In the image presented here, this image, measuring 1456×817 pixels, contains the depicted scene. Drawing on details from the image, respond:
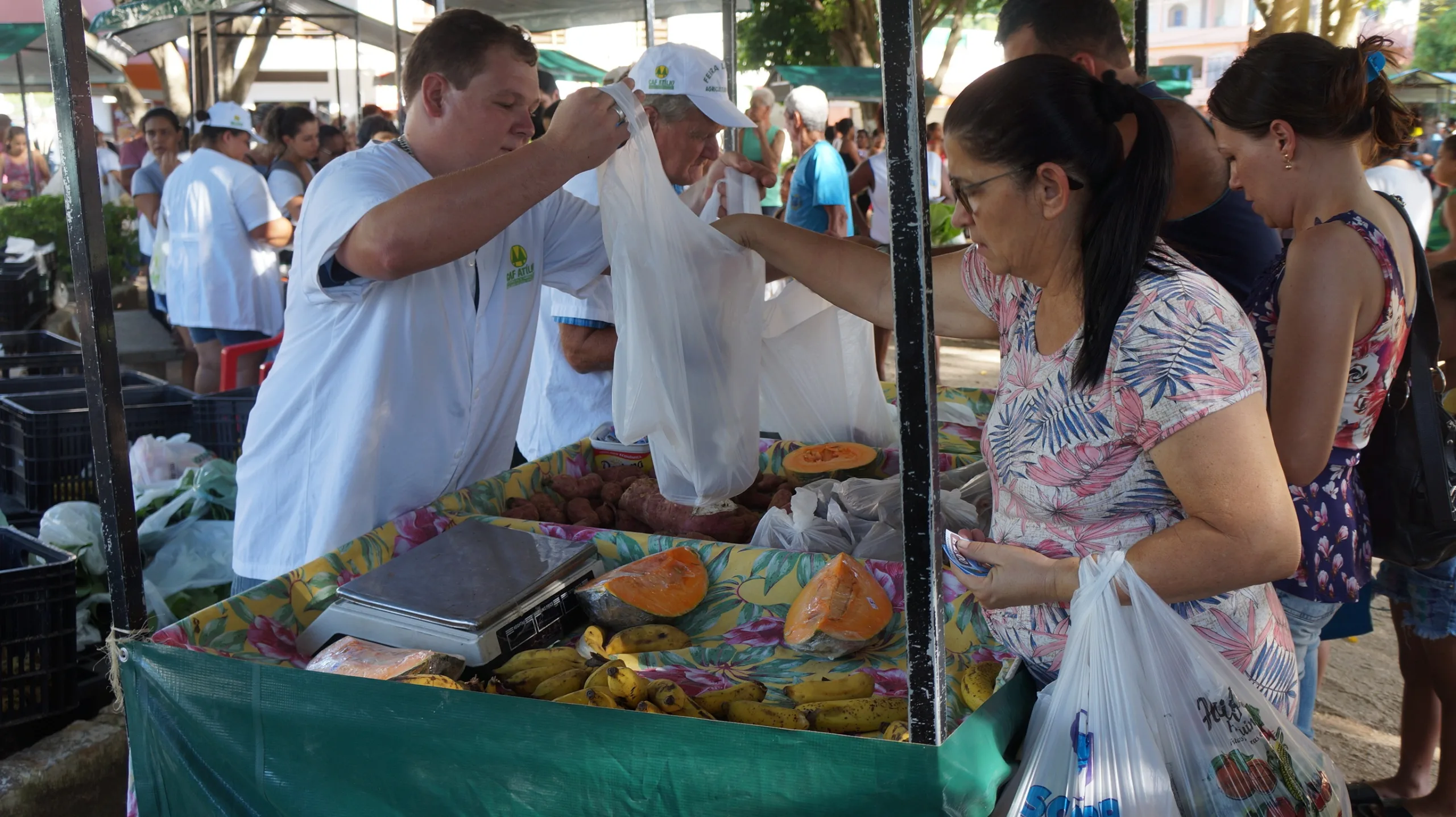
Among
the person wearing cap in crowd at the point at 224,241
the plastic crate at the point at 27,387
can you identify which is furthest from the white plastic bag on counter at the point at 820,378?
the person wearing cap in crowd at the point at 224,241

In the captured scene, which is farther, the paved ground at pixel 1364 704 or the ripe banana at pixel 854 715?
the paved ground at pixel 1364 704

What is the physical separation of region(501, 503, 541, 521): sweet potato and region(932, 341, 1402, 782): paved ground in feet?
7.85

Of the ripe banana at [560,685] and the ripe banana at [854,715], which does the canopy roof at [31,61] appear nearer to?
the ripe banana at [560,685]

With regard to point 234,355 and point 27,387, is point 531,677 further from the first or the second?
point 234,355

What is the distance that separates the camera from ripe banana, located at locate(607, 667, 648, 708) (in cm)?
Answer: 151

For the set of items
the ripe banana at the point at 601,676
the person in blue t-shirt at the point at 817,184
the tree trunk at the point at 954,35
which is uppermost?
the tree trunk at the point at 954,35

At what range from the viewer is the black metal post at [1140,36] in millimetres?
3510

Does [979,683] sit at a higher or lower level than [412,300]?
lower

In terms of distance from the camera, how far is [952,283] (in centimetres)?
195

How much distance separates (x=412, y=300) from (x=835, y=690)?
1.04 meters

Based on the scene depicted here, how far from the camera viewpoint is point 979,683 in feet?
5.00

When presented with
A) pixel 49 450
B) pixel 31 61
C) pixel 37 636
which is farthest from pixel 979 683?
pixel 31 61

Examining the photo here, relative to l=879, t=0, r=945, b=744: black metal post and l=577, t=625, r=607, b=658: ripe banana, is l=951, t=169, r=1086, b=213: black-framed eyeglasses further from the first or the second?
l=577, t=625, r=607, b=658: ripe banana

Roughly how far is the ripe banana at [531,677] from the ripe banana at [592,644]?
0.08 m
